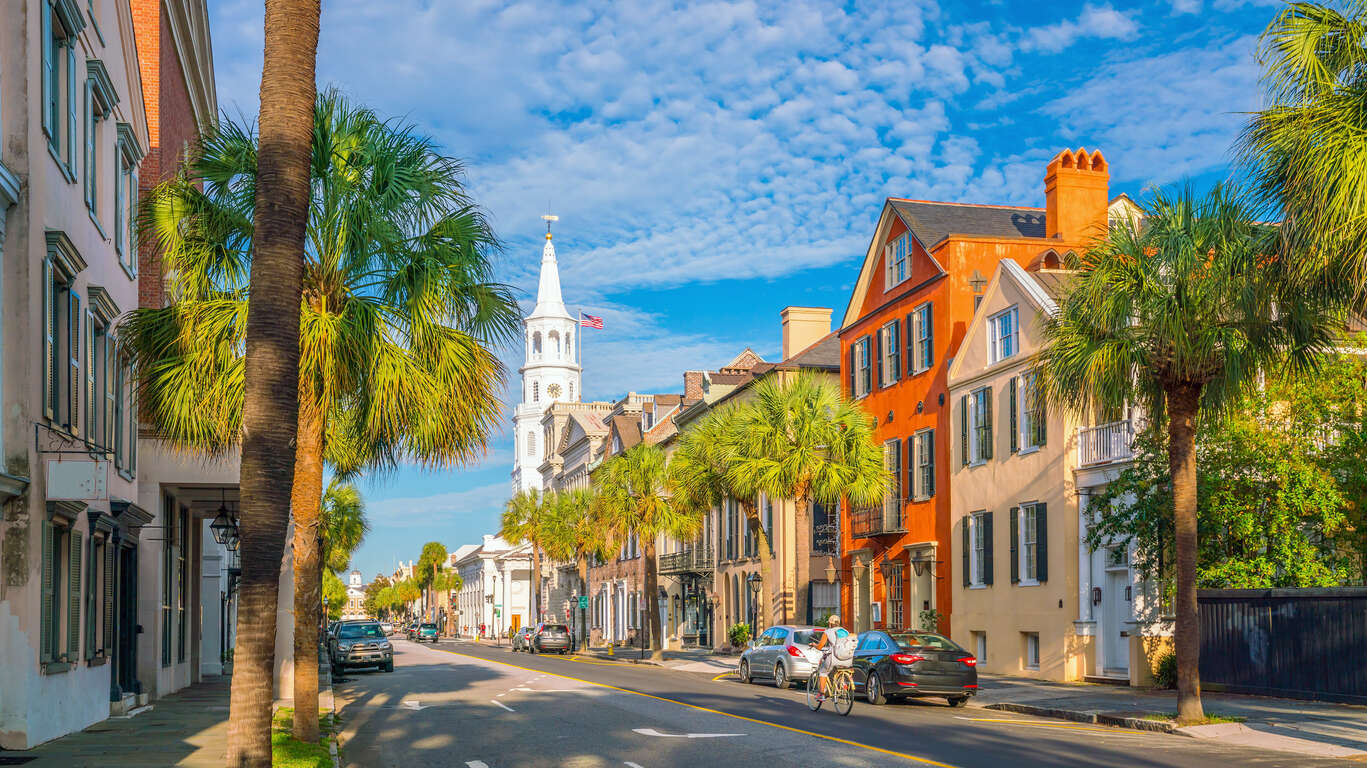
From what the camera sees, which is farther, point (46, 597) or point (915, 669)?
point (915, 669)

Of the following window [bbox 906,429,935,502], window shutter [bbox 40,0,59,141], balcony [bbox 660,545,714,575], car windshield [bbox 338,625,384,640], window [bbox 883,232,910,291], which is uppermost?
window [bbox 883,232,910,291]

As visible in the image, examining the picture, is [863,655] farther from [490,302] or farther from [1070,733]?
[490,302]

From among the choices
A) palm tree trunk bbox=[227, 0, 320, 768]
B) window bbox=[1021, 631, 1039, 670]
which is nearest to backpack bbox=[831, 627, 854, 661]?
window bbox=[1021, 631, 1039, 670]

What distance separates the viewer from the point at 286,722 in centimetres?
1845

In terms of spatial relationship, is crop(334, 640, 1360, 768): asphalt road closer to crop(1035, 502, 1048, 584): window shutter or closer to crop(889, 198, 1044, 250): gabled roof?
crop(1035, 502, 1048, 584): window shutter

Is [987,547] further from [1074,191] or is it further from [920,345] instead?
[1074,191]

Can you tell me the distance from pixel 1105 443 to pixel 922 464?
994 cm

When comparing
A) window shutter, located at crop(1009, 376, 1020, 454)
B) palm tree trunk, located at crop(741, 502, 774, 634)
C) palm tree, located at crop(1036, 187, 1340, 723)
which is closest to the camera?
palm tree, located at crop(1036, 187, 1340, 723)

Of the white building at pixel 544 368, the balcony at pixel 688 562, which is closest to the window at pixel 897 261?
the balcony at pixel 688 562

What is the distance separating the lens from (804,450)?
122 ft

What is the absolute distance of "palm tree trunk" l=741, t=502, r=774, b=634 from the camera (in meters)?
39.9

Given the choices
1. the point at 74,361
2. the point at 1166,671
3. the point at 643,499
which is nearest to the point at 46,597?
the point at 74,361

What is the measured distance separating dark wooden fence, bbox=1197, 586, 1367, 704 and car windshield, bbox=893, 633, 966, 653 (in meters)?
5.25

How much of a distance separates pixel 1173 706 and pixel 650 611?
31.1 m
